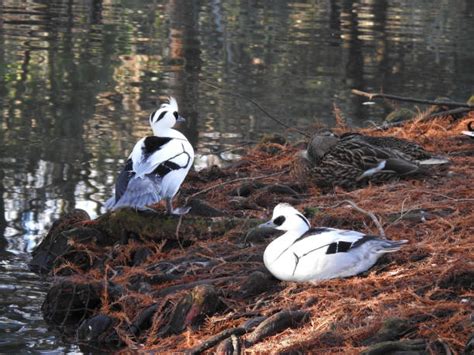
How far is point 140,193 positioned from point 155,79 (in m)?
9.53

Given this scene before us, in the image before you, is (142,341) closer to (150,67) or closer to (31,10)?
(150,67)

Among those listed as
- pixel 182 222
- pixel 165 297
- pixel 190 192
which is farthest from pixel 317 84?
pixel 165 297

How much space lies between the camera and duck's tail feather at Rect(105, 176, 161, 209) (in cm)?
725

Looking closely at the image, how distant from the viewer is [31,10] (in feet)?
86.1

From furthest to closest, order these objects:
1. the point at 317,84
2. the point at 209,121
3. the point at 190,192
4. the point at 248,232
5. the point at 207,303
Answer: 1. the point at 317,84
2. the point at 209,121
3. the point at 190,192
4. the point at 248,232
5. the point at 207,303

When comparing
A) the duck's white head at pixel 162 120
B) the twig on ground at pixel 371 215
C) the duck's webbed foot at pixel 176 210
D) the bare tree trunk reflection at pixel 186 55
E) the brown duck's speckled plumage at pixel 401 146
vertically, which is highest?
the duck's white head at pixel 162 120

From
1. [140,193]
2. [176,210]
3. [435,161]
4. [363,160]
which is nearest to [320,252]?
[140,193]

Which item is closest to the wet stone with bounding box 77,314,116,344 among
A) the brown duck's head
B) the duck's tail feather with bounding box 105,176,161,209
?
the duck's tail feather with bounding box 105,176,161,209

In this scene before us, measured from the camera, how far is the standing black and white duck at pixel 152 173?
7266 millimetres

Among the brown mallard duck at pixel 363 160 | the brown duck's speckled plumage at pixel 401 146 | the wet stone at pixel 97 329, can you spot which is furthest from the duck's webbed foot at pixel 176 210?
the brown duck's speckled plumage at pixel 401 146

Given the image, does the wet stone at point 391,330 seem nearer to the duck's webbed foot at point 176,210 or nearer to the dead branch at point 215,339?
the dead branch at point 215,339

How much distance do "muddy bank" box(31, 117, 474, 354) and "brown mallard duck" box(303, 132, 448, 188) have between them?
152 millimetres

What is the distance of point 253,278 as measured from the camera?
6375 mm

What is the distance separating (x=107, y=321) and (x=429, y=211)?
2.28 meters
